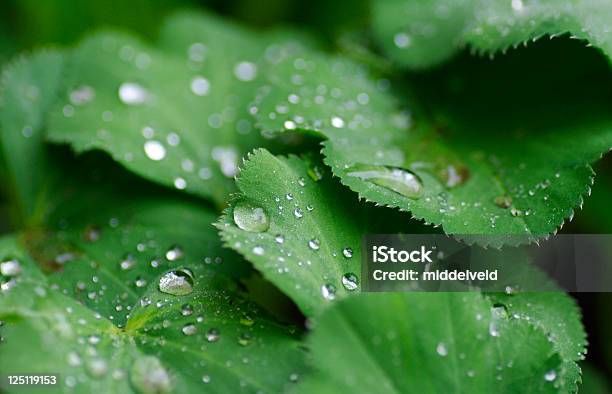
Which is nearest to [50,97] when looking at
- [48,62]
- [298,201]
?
[48,62]

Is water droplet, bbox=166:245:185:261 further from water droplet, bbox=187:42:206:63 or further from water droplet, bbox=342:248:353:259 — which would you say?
water droplet, bbox=187:42:206:63

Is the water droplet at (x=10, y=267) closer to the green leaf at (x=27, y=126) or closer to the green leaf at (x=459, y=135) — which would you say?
the green leaf at (x=27, y=126)

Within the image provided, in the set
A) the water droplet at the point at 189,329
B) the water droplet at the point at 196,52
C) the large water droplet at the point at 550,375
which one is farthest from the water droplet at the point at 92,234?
the large water droplet at the point at 550,375

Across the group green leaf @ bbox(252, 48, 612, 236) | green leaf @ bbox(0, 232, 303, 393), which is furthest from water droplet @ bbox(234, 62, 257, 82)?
green leaf @ bbox(0, 232, 303, 393)

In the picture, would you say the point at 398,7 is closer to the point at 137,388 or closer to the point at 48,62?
the point at 48,62

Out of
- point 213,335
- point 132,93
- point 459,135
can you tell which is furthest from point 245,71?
point 213,335

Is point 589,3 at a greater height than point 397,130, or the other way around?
point 589,3
